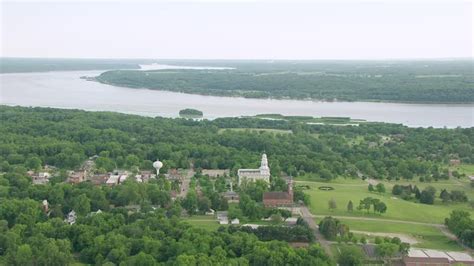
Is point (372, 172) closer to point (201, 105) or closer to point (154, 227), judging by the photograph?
point (154, 227)

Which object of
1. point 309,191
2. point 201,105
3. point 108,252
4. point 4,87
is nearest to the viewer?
point 108,252

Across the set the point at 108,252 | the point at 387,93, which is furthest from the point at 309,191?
the point at 387,93

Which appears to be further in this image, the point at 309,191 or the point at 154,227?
the point at 309,191

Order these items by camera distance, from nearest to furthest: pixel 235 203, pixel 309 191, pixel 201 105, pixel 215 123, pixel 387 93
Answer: pixel 235 203
pixel 309 191
pixel 215 123
pixel 201 105
pixel 387 93

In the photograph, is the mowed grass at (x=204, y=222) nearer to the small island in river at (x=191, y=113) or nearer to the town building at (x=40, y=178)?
the town building at (x=40, y=178)

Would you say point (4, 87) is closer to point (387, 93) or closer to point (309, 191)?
point (387, 93)

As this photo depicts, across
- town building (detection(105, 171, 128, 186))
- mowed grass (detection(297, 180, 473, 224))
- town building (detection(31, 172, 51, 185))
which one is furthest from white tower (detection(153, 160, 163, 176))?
mowed grass (detection(297, 180, 473, 224))

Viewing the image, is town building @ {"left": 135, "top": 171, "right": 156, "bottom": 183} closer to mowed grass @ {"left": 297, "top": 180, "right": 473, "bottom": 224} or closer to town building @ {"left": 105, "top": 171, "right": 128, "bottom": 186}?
town building @ {"left": 105, "top": 171, "right": 128, "bottom": 186}
